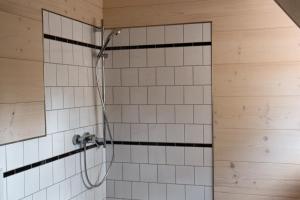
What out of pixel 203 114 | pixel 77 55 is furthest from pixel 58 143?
pixel 203 114

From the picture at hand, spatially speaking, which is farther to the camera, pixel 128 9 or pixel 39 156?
pixel 128 9

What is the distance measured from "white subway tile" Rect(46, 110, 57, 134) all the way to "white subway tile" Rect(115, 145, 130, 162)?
77 centimetres

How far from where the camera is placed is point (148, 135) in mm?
2916

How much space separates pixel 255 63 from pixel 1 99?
173cm

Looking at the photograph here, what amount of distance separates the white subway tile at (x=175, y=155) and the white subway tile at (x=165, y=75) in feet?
1.70

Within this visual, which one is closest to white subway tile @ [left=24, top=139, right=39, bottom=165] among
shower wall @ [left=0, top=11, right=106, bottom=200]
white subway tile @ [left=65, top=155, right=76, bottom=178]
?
shower wall @ [left=0, top=11, right=106, bottom=200]

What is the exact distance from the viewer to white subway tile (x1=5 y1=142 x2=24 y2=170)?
6.36 ft

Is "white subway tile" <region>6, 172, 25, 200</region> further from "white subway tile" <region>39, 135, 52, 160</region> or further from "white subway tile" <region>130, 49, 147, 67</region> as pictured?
"white subway tile" <region>130, 49, 147, 67</region>

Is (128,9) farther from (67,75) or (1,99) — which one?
(1,99)

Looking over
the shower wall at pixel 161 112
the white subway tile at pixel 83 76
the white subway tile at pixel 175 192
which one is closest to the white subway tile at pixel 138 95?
the shower wall at pixel 161 112

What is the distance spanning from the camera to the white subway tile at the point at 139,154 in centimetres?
293

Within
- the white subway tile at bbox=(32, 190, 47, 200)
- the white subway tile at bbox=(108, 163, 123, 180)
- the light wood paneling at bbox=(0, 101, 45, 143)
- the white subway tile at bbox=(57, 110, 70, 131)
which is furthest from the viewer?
the white subway tile at bbox=(108, 163, 123, 180)

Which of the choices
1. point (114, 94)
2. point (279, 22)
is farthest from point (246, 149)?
point (114, 94)

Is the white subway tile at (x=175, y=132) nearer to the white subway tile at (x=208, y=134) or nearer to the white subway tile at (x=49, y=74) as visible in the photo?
the white subway tile at (x=208, y=134)
